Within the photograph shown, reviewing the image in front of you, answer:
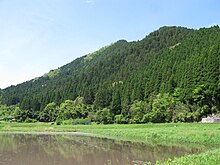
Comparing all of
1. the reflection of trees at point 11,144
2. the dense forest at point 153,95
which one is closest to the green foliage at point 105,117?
the dense forest at point 153,95

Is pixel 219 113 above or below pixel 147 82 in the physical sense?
below

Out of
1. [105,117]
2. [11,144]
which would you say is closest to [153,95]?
[105,117]

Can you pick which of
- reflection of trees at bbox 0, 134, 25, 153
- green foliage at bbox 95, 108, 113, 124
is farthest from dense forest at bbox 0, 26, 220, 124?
reflection of trees at bbox 0, 134, 25, 153

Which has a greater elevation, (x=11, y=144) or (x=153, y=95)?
(x=153, y=95)

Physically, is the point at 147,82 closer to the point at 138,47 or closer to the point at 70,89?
the point at 70,89

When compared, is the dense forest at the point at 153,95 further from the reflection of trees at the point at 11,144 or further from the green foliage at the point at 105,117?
the reflection of trees at the point at 11,144

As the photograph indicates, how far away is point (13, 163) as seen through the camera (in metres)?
24.0

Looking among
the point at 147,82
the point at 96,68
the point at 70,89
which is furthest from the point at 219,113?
the point at 96,68

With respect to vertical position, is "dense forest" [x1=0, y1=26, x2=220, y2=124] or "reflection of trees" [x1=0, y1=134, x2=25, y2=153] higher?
"dense forest" [x1=0, y1=26, x2=220, y2=124]

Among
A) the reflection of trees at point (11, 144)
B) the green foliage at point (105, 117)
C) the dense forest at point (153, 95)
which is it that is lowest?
the reflection of trees at point (11, 144)

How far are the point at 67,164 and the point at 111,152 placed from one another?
682 centimetres

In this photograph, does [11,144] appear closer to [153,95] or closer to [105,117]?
[105,117]

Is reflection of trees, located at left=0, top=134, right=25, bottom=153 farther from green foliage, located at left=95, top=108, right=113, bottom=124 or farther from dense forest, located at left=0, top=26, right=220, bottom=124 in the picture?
green foliage, located at left=95, top=108, right=113, bottom=124

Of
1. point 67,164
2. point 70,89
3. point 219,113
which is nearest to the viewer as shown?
point 67,164
